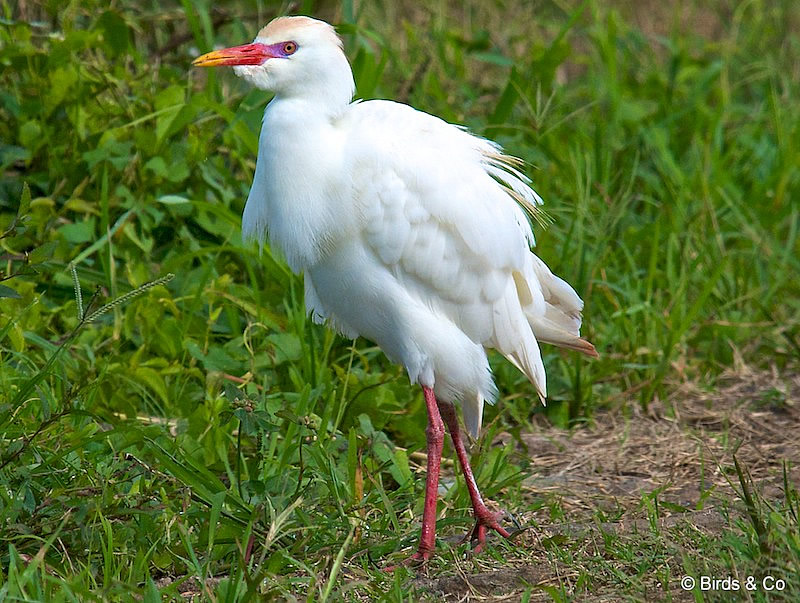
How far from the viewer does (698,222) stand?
5223 mm

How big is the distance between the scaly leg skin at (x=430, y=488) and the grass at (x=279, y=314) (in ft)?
0.21

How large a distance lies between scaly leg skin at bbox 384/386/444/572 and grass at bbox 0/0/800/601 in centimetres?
6

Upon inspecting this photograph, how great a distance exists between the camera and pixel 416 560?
10.3ft

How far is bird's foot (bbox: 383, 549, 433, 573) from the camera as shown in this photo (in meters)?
3.10

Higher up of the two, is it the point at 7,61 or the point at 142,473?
the point at 7,61

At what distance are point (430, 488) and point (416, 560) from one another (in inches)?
9.3

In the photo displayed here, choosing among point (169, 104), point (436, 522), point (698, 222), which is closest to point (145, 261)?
point (169, 104)

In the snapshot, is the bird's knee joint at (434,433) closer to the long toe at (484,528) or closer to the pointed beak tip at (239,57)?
the long toe at (484,528)

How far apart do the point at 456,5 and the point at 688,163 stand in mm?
2145

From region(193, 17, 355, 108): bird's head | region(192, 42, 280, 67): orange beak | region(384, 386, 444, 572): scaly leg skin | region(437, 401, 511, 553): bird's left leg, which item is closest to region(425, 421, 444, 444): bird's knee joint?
region(384, 386, 444, 572): scaly leg skin

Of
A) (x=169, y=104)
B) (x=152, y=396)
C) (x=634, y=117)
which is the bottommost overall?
(x=152, y=396)

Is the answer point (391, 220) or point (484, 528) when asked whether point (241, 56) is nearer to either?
point (391, 220)

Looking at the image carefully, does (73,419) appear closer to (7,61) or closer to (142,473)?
(142,473)

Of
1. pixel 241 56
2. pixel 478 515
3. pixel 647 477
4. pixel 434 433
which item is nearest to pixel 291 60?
pixel 241 56
